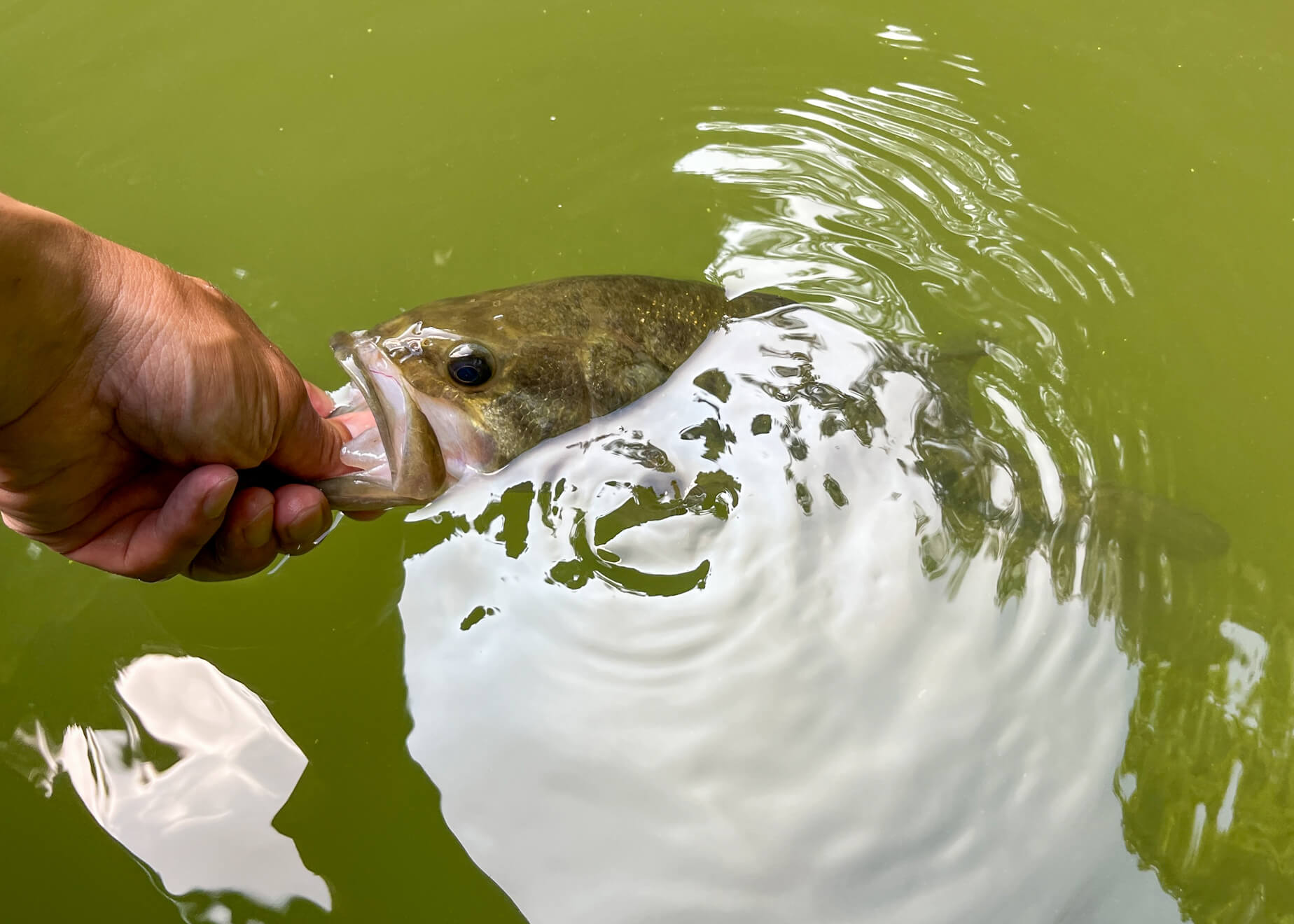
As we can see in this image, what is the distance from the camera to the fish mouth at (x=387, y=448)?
2.12m

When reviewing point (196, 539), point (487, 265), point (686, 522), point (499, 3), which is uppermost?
point (499, 3)

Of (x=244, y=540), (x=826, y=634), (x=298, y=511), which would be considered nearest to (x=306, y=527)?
(x=298, y=511)

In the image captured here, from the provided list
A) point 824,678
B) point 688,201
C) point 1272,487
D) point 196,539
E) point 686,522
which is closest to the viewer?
point 196,539

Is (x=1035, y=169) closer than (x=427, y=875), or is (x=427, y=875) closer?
(x=427, y=875)

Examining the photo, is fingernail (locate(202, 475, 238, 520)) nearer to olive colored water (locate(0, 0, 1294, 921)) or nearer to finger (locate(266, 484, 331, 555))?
finger (locate(266, 484, 331, 555))

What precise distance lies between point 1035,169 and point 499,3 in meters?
2.36

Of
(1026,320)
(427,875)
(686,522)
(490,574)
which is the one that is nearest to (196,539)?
(490,574)

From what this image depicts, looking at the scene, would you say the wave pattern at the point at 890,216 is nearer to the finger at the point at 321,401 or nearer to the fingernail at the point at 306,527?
the finger at the point at 321,401

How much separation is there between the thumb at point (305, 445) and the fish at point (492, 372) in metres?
0.04

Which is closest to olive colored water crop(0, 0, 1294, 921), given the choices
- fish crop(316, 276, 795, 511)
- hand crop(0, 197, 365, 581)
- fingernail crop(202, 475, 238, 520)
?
fish crop(316, 276, 795, 511)

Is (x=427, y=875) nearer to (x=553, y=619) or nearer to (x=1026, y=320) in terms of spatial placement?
(x=553, y=619)

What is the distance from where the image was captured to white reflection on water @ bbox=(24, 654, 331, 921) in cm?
237

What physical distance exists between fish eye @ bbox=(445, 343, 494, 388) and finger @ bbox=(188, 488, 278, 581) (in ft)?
1.80

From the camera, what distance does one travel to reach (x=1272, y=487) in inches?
117
